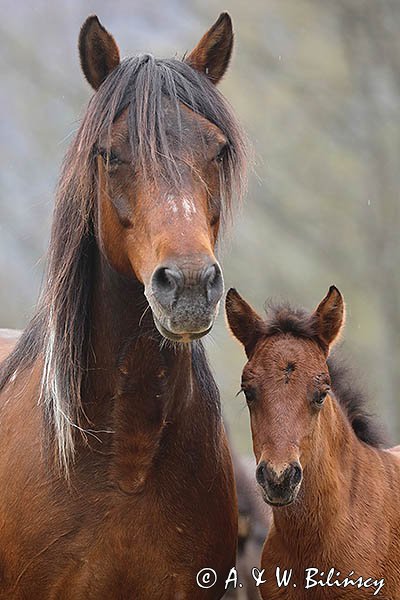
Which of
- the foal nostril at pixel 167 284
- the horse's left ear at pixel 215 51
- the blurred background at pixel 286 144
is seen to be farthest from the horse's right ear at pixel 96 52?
the blurred background at pixel 286 144

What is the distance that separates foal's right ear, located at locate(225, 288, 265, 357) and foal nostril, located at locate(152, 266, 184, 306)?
1317 mm

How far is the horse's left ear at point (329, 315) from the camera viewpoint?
4320 millimetres

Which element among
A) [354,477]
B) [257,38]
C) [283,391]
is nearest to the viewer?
[283,391]

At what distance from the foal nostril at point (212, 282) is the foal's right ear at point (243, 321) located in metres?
1.28

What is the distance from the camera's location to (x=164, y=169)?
3.35 meters

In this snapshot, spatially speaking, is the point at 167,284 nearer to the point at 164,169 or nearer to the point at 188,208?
the point at 188,208

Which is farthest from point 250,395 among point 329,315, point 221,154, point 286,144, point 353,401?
point 286,144

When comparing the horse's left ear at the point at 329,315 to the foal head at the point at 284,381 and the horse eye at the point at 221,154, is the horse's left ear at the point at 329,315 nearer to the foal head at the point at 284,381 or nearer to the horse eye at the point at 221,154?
the foal head at the point at 284,381

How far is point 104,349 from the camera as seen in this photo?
12.1 feet

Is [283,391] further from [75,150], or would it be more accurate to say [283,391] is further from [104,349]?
[75,150]

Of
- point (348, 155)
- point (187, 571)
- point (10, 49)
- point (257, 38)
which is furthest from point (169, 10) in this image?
point (187, 571)

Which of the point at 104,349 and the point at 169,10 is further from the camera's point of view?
the point at 169,10

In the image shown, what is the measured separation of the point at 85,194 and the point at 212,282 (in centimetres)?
65

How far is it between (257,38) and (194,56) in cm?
713
